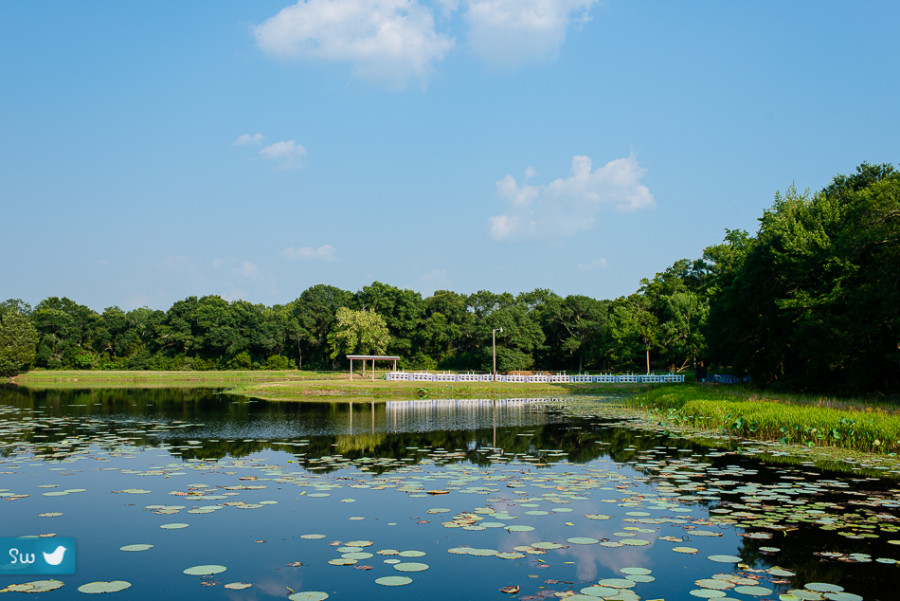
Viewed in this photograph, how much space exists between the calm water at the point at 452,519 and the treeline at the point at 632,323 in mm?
17732

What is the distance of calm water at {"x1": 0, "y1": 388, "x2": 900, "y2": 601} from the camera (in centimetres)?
648

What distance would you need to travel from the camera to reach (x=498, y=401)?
127ft

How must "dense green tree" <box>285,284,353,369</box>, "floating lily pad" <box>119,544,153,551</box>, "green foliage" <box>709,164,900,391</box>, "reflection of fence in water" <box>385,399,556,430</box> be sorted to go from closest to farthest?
"floating lily pad" <box>119,544,153,551</box> → "reflection of fence in water" <box>385,399,556,430</box> → "green foliage" <box>709,164,900,391</box> → "dense green tree" <box>285,284,353,369</box>

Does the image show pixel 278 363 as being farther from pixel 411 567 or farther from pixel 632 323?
pixel 411 567

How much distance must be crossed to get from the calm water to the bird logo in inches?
9.4

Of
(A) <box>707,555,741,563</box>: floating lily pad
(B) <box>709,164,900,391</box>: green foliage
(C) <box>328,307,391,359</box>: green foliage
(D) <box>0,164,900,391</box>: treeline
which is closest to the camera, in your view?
(A) <box>707,555,741,563</box>: floating lily pad

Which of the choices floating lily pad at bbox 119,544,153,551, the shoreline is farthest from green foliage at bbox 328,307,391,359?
floating lily pad at bbox 119,544,153,551

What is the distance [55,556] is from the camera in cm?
726

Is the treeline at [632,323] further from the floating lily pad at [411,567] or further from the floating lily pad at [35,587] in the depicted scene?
the floating lily pad at [35,587]

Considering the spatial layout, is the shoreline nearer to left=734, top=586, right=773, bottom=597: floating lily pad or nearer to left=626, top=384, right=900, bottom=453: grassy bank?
left=626, top=384, right=900, bottom=453: grassy bank

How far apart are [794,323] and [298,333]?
6972cm

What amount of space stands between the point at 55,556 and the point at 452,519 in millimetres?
5045

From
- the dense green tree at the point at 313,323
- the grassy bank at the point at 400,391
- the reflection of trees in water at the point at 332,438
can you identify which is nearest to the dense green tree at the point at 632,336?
the grassy bank at the point at 400,391

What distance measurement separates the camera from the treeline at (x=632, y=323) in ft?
96.9
